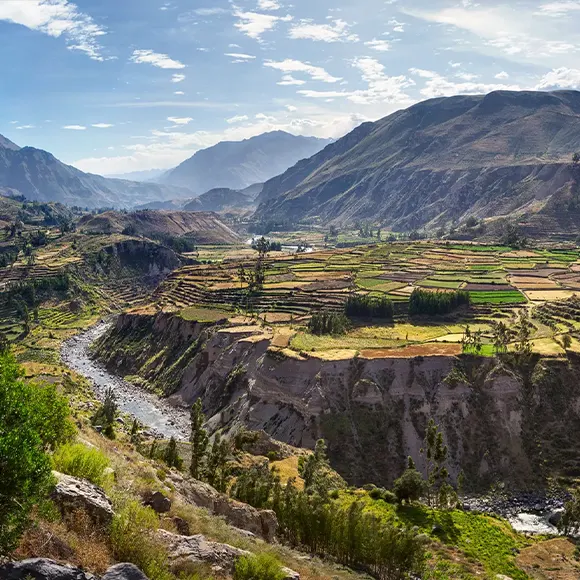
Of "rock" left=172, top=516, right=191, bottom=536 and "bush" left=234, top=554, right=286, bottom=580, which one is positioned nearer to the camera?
"bush" left=234, top=554, right=286, bottom=580

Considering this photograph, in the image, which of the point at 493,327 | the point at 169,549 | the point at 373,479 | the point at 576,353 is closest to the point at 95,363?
the point at 373,479

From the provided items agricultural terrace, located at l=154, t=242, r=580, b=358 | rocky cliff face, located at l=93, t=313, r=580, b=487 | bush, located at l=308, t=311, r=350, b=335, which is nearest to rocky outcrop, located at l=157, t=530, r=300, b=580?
rocky cliff face, located at l=93, t=313, r=580, b=487

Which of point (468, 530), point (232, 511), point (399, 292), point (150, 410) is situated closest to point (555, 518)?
point (468, 530)

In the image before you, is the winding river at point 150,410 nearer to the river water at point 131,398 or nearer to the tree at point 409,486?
the river water at point 131,398

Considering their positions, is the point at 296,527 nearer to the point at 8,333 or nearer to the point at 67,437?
the point at 67,437

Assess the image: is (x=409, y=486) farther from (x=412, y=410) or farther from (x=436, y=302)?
(x=436, y=302)

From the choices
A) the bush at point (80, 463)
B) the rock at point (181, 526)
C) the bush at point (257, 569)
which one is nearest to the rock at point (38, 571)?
the bush at point (257, 569)

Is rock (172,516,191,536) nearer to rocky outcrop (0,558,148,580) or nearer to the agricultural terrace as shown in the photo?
rocky outcrop (0,558,148,580)
